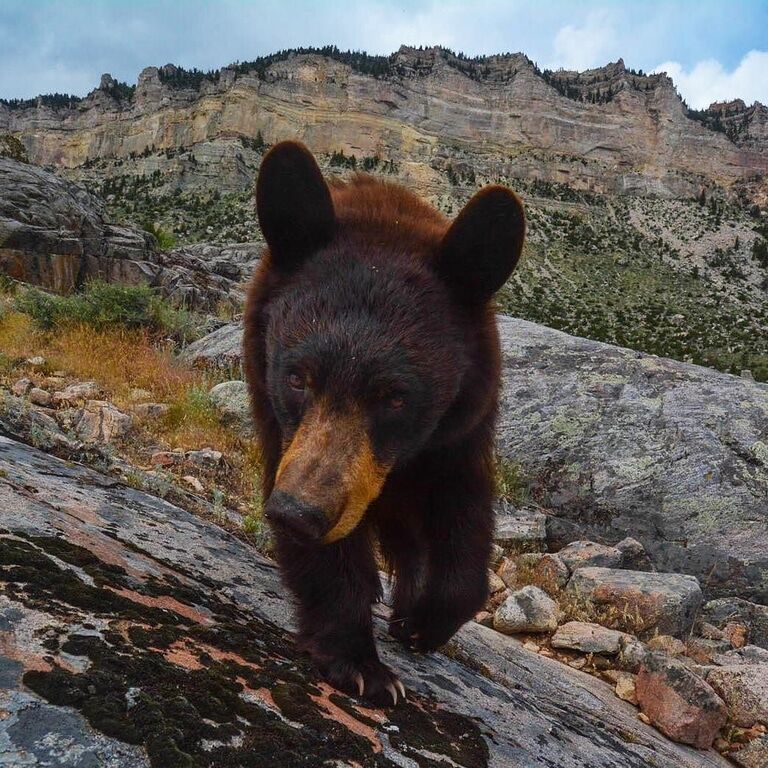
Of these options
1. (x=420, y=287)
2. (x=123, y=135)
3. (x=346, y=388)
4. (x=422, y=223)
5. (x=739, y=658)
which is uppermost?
(x=123, y=135)

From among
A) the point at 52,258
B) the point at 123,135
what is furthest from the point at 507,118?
the point at 52,258

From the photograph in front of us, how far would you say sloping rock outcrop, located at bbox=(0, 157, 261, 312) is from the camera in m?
13.0

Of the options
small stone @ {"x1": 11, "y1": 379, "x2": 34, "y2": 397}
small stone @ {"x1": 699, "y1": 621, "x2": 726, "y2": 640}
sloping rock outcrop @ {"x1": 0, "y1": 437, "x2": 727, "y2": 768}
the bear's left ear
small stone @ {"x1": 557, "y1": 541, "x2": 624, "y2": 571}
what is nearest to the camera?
sloping rock outcrop @ {"x1": 0, "y1": 437, "x2": 727, "y2": 768}

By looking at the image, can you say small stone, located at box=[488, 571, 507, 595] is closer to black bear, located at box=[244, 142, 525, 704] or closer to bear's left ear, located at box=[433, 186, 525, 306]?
black bear, located at box=[244, 142, 525, 704]

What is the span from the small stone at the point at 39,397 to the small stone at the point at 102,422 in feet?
1.02

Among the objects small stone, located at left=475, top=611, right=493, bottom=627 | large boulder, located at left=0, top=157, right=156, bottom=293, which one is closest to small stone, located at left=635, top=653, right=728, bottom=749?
small stone, located at left=475, top=611, right=493, bottom=627

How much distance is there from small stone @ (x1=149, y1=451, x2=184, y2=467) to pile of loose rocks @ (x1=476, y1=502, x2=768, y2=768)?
7.57ft

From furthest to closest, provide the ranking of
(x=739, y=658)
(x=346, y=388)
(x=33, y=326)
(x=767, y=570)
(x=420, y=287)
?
1. (x=33, y=326)
2. (x=767, y=570)
3. (x=739, y=658)
4. (x=420, y=287)
5. (x=346, y=388)

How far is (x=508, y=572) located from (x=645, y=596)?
0.92 meters

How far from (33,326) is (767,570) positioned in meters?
8.02

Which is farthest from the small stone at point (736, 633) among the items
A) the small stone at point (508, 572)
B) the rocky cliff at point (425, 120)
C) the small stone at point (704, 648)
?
the rocky cliff at point (425, 120)

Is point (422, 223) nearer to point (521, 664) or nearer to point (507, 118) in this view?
point (521, 664)

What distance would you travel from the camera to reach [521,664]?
2984 mm

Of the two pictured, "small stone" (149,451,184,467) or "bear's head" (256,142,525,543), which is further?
"small stone" (149,451,184,467)
